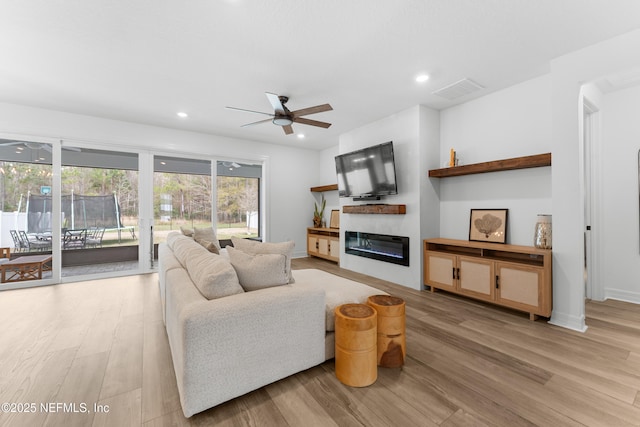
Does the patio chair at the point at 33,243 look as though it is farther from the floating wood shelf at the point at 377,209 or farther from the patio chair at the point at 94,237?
the floating wood shelf at the point at 377,209

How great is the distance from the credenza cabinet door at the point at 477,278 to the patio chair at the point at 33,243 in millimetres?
6271

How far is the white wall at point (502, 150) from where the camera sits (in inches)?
126

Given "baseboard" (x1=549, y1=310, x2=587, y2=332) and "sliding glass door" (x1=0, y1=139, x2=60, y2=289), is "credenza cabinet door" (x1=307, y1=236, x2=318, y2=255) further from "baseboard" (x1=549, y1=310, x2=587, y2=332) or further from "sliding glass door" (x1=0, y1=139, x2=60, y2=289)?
"sliding glass door" (x1=0, y1=139, x2=60, y2=289)

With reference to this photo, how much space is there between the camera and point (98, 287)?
407cm

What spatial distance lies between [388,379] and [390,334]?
29 cm

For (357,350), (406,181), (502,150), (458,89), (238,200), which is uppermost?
(458,89)

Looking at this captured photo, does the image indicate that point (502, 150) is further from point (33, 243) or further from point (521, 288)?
point (33, 243)

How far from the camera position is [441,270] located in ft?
12.1

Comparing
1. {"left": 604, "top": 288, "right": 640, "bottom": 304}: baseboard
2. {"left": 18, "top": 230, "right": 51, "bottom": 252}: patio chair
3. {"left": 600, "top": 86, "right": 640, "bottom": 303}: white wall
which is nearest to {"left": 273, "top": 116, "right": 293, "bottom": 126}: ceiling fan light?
{"left": 600, "top": 86, "right": 640, "bottom": 303}: white wall

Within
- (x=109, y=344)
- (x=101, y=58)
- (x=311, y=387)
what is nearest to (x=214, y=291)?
(x=311, y=387)

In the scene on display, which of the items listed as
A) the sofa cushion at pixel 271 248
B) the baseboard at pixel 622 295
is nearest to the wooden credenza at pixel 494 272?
the baseboard at pixel 622 295

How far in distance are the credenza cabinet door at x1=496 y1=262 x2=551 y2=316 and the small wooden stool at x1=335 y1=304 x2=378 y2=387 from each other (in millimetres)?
2068

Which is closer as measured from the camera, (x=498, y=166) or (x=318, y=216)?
(x=498, y=166)

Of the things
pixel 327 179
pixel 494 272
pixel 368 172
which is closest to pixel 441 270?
pixel 494 272
